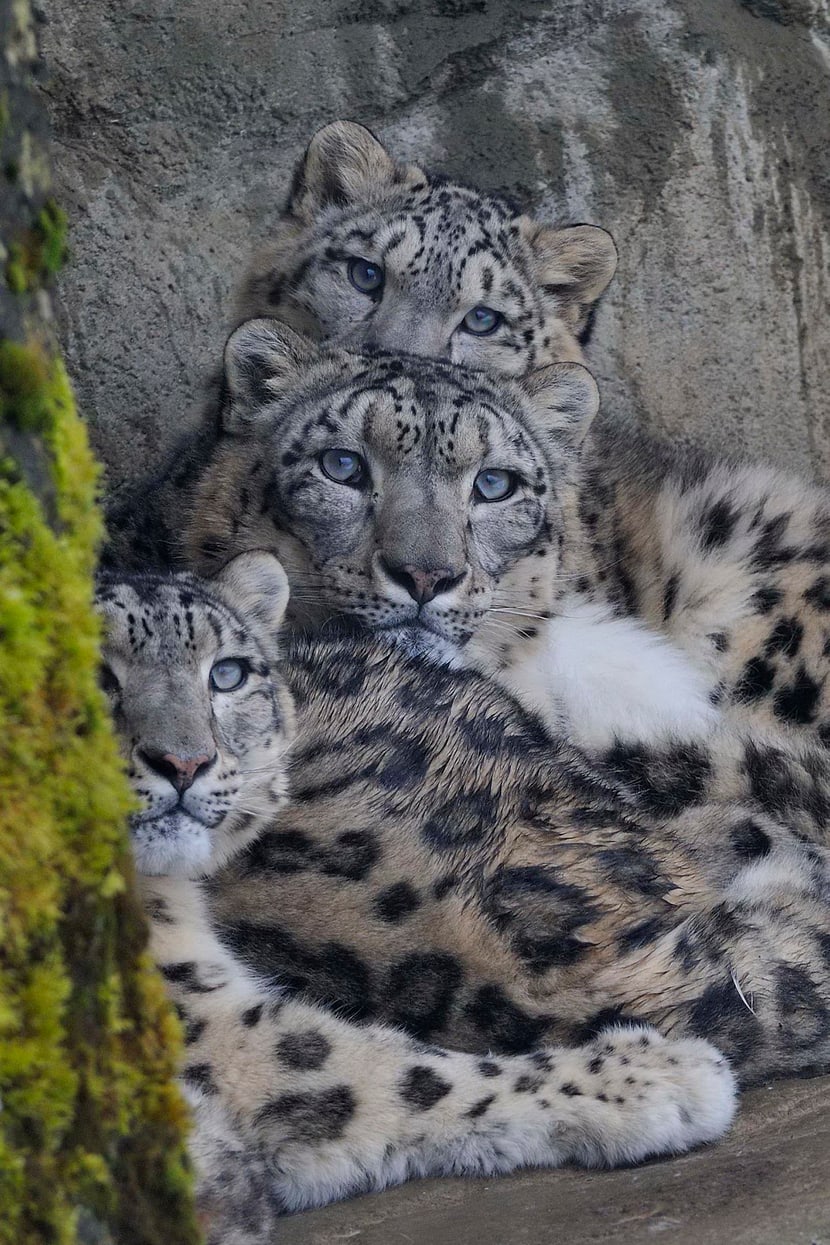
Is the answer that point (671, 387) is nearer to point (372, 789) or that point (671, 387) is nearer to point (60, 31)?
point (60, 31)

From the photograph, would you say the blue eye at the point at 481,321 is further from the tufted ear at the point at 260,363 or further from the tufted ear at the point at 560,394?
the tufted ear at the point at 260,363

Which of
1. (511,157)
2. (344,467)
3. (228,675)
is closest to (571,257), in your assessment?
(511,157)

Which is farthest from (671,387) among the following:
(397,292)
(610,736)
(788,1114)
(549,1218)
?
(549,1218)

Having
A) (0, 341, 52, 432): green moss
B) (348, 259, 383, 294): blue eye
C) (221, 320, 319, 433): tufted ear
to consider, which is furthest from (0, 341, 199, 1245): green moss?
(348, 259, 383, 294): blue eye

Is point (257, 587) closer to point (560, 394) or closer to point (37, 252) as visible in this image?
point (560, 394)

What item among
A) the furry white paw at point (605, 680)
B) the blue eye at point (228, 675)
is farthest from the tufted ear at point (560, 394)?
the blue eye at point (228, 675)
